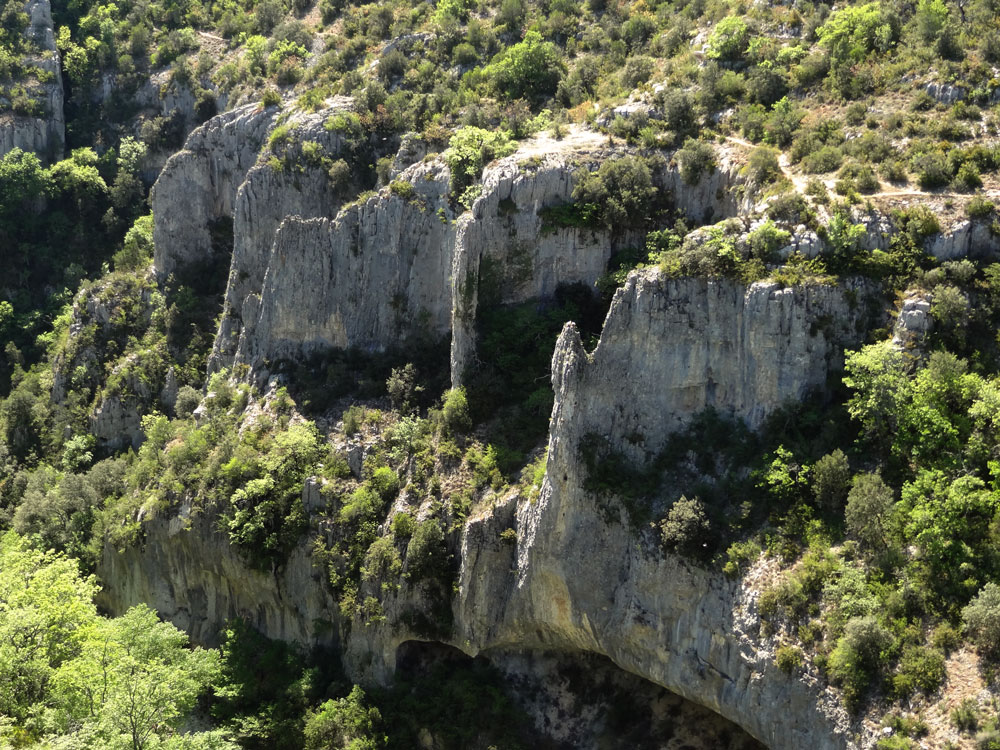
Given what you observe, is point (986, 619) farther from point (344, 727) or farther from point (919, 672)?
point (344, 727)

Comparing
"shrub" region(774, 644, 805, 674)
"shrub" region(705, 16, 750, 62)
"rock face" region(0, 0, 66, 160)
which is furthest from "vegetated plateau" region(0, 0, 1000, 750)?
"rock face" region(0, 0, 66, 160)

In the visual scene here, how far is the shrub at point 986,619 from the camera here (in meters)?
24.3

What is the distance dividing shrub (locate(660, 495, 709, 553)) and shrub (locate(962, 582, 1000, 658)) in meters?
8.39

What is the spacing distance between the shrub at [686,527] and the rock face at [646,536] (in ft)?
2.26

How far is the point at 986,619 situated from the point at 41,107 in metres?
74.6

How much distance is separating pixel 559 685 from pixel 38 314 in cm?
4840

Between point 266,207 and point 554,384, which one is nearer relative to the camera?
point 554,384

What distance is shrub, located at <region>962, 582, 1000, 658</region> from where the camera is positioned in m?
24.3

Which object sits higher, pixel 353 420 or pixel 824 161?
pixel 824 161

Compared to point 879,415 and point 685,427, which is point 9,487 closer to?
point 685,427

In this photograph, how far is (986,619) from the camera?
24.4 meters

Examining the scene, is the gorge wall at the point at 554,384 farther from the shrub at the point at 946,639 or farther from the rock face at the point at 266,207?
the shrub at the point at 946,639

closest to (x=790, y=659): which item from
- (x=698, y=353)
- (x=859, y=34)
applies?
(x=698, y=353)

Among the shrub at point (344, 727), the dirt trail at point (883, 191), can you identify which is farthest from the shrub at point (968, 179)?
the shrub at point (344, 727)
